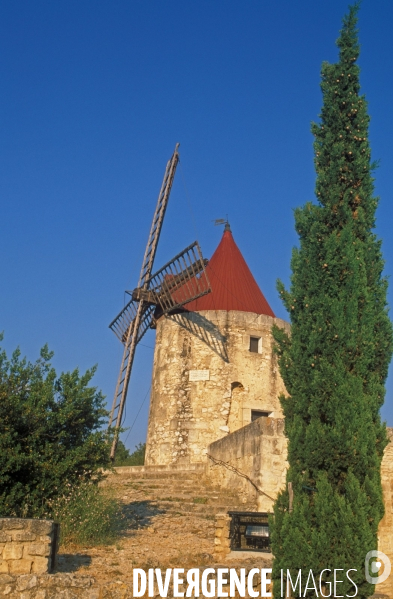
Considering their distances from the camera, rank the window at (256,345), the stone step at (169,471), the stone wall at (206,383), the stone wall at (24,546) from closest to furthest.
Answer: the stone wall at (24,546) < the stone step at (169,471) < the stone wall at (206,383) < the window at (256,345)

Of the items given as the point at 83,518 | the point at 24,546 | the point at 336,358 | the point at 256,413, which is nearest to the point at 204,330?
the point at 256,413

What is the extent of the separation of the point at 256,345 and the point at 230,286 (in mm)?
1905

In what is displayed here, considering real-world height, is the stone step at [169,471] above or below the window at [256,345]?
below

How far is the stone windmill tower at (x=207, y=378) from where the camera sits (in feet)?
48.4

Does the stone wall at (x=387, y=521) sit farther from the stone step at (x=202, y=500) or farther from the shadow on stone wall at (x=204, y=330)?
the shadow on stone wall at (x=204, y=330)

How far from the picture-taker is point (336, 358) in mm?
5570

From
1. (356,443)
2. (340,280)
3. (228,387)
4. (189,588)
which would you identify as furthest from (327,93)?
(228,387)

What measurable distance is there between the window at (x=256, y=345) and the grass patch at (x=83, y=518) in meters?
8.62

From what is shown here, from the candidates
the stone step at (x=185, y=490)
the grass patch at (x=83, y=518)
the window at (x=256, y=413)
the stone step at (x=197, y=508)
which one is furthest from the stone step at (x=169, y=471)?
the grass patch at (x=83, y=518)

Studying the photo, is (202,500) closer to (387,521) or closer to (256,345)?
(387,521)

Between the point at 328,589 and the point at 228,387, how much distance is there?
989 centimetres

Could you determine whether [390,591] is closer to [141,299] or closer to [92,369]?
[92,369]

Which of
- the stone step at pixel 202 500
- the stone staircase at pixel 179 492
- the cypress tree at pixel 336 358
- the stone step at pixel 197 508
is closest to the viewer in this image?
the cypress tree at pixel 336 358

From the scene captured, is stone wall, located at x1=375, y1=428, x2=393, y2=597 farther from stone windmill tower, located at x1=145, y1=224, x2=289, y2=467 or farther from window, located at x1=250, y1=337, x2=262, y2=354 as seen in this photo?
window, located at x1=250, y1=337, x2=262, y2=354
